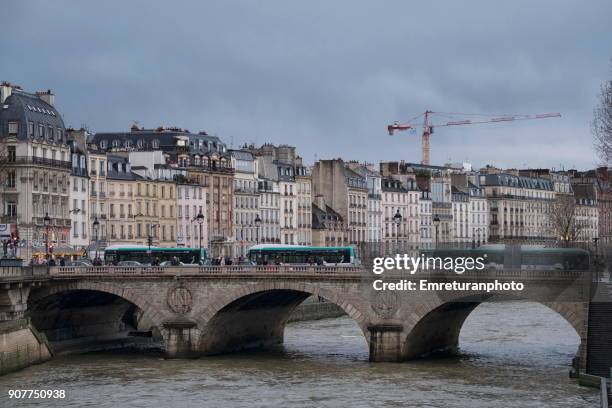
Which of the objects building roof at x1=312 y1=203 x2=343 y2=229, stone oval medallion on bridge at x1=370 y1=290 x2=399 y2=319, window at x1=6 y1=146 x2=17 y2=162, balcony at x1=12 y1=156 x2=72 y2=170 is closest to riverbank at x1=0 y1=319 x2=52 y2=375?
stone oval medallion on bridge at x1=370 y1=290 x2=399 y2=319

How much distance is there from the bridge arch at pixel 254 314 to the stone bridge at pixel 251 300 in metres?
0.06

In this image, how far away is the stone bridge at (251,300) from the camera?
86.2m

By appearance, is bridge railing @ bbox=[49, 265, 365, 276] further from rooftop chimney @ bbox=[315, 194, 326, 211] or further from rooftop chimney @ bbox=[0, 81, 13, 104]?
rooftop chimney @ bbox=[315, 194, 326, 211]

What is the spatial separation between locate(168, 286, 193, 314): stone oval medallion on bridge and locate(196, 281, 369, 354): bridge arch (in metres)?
0.98

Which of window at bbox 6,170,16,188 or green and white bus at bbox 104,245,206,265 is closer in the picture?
green and white bus at bbox 104,245,206,265

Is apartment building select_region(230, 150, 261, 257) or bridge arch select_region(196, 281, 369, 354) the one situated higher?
apartment building select_region(230, 150, 261, 257)

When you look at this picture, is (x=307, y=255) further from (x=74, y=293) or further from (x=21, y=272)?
(x=21, y=272)

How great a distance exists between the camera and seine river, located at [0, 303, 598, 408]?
241ft

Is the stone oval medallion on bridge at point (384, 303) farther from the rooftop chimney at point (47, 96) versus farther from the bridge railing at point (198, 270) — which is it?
the rooftop chimney at point (47, 96)

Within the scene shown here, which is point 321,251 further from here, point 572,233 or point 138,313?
point 572,233

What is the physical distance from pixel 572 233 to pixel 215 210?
51.9 m

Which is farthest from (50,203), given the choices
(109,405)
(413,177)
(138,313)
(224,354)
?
(413,177)

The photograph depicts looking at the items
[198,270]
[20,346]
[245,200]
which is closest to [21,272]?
[20,346]

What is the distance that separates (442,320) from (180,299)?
14.7 m
